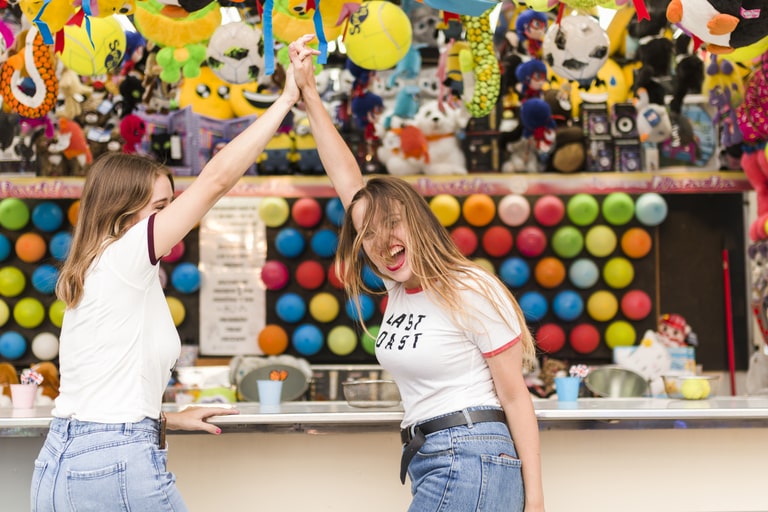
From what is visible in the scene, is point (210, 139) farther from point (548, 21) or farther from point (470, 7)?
point (470, 7)

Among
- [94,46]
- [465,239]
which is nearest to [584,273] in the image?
[465,239]

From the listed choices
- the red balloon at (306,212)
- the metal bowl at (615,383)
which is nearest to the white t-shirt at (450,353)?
the metal bowl at (615,383)

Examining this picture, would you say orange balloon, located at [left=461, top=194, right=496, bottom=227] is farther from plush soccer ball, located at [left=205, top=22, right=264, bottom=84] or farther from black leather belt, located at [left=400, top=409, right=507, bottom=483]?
black leather belt, located at [left=400, top=409, right=507, bottom=483]

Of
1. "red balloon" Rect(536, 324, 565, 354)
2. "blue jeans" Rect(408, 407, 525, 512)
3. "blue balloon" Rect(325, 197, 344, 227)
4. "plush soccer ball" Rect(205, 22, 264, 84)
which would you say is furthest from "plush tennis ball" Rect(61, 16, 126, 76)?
"red balloon" Rect(536, 324, 565, 354)

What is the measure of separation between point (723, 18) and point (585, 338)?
3.06 meters

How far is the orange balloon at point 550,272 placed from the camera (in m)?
5.39

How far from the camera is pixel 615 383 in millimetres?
3941

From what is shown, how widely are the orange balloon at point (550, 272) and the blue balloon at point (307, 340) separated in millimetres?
1390

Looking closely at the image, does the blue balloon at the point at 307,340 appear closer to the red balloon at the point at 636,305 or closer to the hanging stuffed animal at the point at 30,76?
the red balloon at the point at 636,305

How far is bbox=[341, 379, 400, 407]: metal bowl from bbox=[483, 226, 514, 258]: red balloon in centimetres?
288

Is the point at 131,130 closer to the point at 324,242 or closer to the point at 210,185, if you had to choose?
the point at 324,242

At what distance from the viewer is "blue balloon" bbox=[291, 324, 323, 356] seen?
5395 millimetres

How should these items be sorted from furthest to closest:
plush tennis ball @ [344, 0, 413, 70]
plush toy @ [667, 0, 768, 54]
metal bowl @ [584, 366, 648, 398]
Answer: metal bowl @ [584, 366, 648, 398], plush tennis ball @ [344, 0, 413, 70], plush toy @ [667, 0, 768, 54]

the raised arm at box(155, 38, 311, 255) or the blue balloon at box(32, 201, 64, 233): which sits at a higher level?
the blue balloon at box(32, 201, 64, 233)
